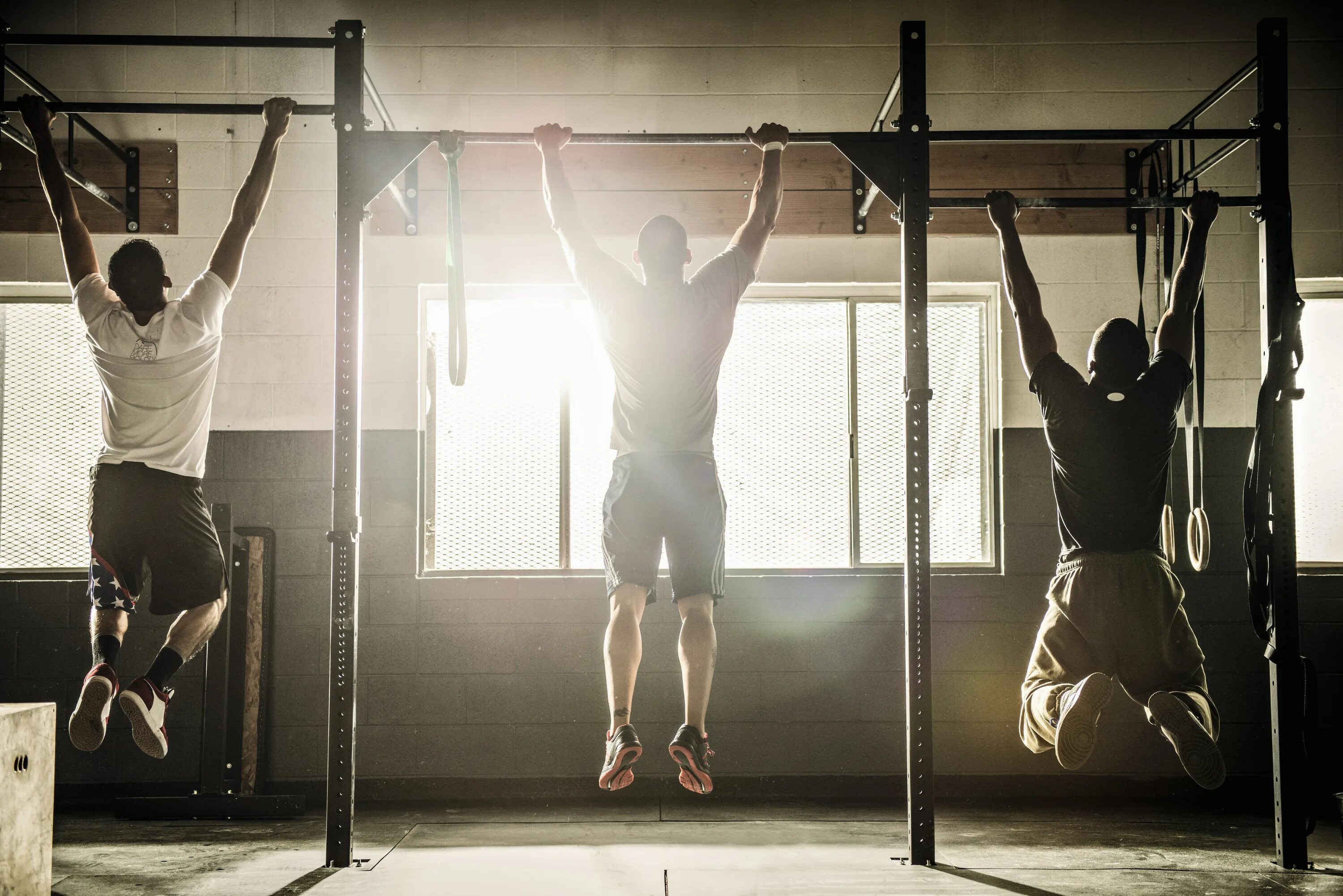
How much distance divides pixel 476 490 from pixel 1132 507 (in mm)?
3101

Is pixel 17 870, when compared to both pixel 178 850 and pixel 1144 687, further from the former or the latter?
pixel 1144 687

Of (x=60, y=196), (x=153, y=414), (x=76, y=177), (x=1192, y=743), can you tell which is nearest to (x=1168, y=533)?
(x=1192, y=743)

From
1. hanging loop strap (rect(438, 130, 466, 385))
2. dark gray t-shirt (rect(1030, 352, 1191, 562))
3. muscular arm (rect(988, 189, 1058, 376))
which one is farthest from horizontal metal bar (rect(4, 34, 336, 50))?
dark gray t-shirt (rect(1030, 352, 1191, 562))

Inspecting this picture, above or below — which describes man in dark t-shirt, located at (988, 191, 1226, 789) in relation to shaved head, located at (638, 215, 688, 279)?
below

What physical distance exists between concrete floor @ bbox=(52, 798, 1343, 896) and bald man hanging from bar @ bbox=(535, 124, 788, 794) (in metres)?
0.68

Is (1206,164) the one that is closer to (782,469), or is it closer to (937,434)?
(937,434)

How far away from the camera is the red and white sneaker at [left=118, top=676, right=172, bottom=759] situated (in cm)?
308

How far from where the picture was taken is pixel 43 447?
4.95 m

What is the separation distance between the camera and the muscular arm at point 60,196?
3.48 m

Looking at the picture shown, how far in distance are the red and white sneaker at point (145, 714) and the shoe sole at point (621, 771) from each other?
143 centimetres

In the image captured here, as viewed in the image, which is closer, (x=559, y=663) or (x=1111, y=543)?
(x=1111, y=543)

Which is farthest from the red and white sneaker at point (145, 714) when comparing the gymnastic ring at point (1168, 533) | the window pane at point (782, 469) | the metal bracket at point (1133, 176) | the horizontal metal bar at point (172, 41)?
the metal bracket at point (1133, 176)

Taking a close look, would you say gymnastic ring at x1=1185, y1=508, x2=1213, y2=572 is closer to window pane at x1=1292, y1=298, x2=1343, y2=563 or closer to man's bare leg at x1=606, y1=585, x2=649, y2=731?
window pane at x1=1292, y1=298, x2=1343, y2=563

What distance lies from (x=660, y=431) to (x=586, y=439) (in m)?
1.72
